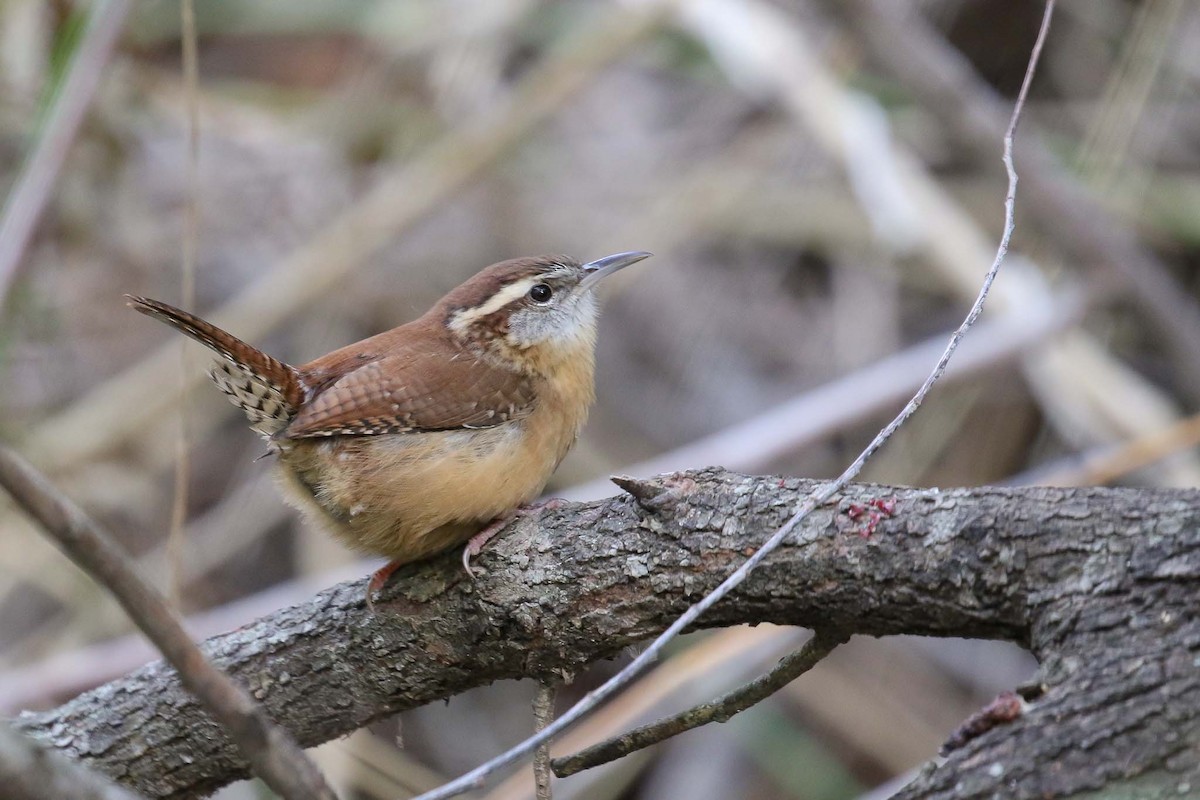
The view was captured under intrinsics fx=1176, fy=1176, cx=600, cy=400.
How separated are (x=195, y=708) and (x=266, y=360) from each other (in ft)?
2.79

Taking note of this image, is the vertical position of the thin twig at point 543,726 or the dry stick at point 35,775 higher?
the dry stick at point 35,775

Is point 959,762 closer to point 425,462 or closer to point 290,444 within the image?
point 425,462

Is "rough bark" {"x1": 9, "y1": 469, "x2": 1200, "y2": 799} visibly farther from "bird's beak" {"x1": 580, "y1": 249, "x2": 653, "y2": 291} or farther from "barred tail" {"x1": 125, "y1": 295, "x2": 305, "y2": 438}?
"bird's beak" {"x1": 580, "y1": 249, "x2": 653, "y2": 291}

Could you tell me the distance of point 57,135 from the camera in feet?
12.1

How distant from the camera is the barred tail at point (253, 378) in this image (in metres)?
2.82

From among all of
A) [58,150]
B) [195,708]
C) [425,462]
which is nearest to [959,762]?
[425,462]

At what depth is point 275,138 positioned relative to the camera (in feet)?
20.4

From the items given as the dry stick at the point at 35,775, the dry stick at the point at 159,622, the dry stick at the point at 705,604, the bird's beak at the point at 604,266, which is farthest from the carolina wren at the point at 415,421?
the dry stick at the point at 35,775

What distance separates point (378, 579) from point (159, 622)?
1330 millimetres

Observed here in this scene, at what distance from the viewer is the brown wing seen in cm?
295

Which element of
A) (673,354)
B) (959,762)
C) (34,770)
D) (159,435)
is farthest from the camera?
(673,354)

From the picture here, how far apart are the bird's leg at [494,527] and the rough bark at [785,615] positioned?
43mm

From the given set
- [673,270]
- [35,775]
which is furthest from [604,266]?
[673,270]

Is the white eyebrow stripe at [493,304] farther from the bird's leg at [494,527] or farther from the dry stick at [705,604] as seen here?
the dry stick at [705,604]
